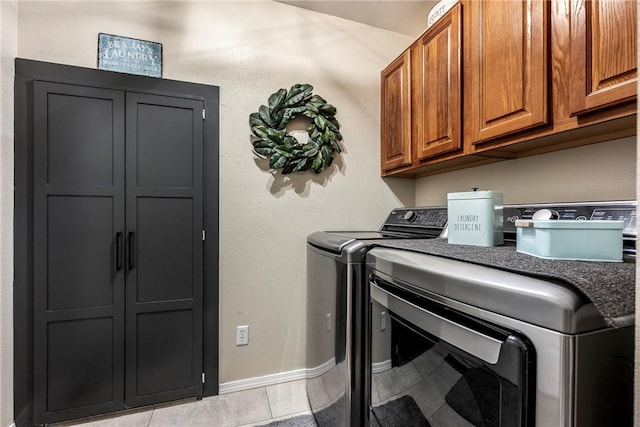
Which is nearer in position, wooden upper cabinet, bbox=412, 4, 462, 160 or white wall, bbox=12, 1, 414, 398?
wooden upper cabinet, bbox=412, 4, 462, 160

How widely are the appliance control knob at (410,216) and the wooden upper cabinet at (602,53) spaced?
1.00 metres

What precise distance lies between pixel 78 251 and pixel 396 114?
2039 millimetres

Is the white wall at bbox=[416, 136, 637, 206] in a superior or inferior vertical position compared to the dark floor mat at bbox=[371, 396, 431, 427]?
superior

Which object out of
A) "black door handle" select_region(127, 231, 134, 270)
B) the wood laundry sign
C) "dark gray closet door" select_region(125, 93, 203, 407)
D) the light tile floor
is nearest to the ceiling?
the wood laundry sign

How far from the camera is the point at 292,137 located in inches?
75.1

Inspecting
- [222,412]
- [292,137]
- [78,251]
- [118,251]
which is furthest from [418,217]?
[78,251]

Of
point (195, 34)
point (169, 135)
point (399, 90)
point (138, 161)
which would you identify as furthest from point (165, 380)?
point (399, 90)

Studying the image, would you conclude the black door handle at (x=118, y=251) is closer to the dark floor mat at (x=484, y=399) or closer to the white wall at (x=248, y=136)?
the white wall at (x=248, y=136)

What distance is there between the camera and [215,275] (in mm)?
1764

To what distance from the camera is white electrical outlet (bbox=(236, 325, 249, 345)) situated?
184 cm

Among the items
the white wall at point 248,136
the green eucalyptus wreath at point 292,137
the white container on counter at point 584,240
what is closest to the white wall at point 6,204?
the white wall at point 248,136

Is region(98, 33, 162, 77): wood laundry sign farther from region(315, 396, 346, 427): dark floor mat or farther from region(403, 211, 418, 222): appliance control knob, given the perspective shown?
region(315, 396, 346, 427): dark floor mat

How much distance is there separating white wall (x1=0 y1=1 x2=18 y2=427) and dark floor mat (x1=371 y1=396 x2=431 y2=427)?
5.67 feet

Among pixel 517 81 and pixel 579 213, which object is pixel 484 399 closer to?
pixel 579 213
